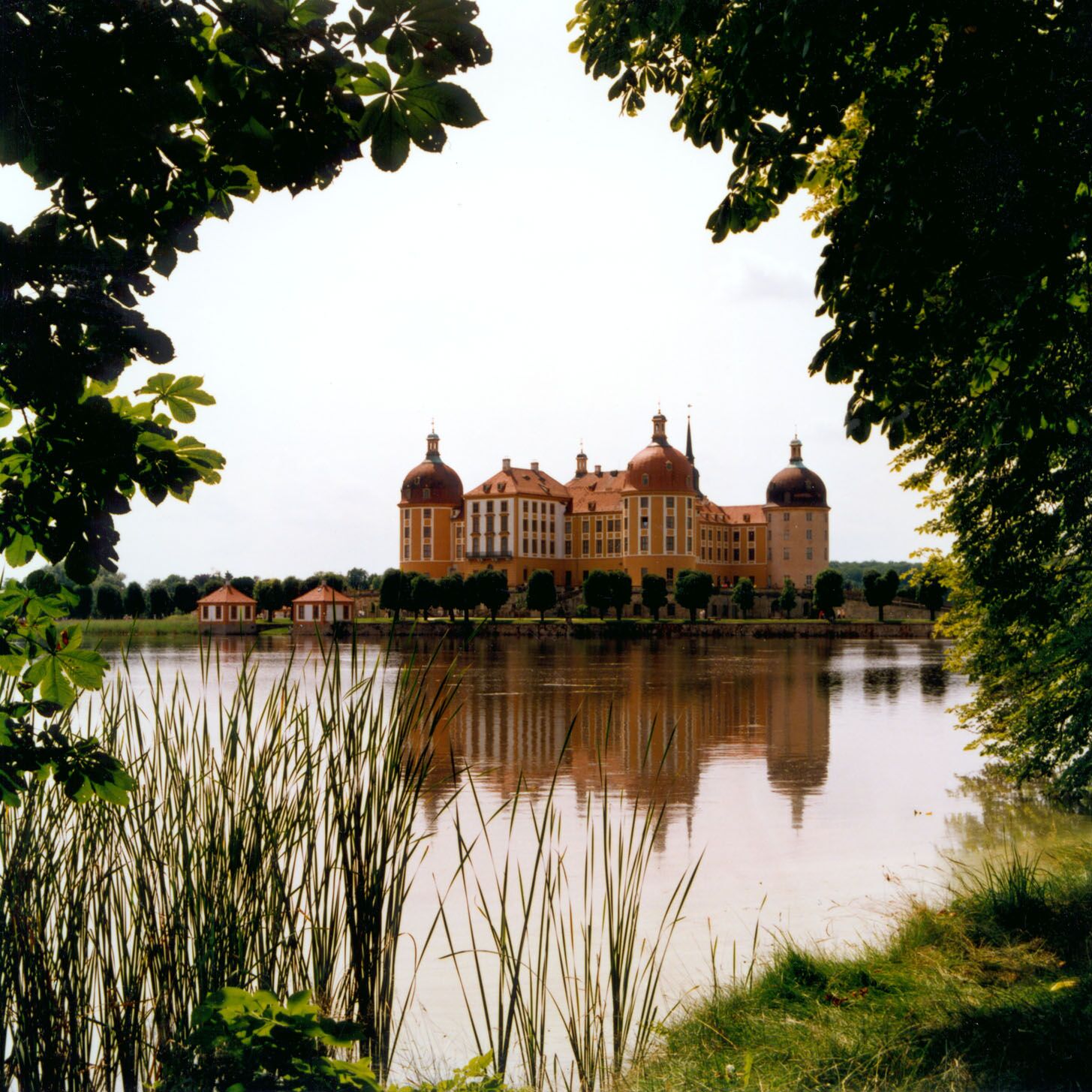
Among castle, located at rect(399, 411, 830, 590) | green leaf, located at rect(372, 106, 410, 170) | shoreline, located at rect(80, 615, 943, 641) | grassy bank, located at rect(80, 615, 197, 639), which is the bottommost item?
shoreline, located at rect(80, 615, 943, 641)

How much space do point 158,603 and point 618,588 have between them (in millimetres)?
31363

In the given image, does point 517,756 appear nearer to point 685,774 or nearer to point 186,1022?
point 685,774

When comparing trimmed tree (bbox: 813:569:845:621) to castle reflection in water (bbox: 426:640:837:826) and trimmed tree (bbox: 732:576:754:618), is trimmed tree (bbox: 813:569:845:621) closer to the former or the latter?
trimmed tree (bbox: 732:576:754:618)

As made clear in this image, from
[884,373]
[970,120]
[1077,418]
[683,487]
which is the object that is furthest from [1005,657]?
[683,487]

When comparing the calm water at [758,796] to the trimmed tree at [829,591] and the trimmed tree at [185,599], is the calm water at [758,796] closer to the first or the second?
the trimmed tree at [829,591]

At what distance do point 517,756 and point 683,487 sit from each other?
77.7 meters

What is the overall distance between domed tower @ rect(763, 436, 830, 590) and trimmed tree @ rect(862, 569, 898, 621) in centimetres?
2020

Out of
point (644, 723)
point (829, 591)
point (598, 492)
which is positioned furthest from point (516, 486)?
point (644, 723)

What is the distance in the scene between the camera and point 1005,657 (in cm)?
898

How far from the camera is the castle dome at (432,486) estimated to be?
97.9m

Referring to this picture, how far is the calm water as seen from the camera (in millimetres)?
6109

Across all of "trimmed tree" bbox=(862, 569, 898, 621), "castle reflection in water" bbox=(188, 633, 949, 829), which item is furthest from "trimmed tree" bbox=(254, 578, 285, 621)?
"trimmed tree" bbox=(862, 569, 898, 621)

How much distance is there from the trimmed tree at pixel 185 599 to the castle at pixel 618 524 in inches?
816

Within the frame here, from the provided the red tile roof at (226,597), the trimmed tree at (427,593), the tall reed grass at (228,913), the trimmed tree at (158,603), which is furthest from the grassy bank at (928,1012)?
the trimmed tree at (158,603)
